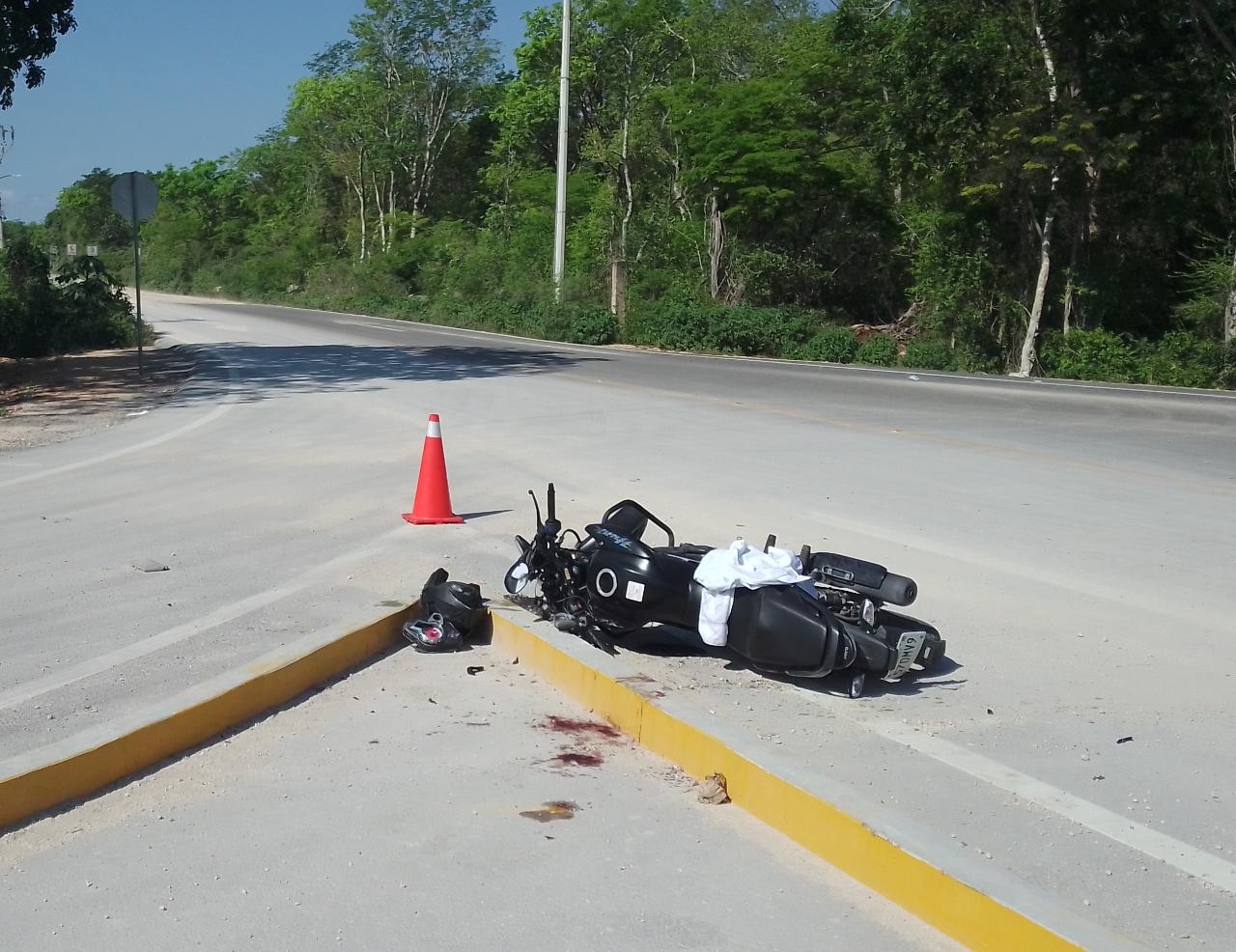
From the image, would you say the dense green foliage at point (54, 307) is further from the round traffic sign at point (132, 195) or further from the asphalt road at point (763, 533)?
the asphalt road at point (763, 533)

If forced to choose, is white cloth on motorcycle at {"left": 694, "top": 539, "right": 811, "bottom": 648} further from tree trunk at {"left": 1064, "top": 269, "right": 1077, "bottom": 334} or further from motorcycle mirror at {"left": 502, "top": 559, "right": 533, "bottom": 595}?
tree trunk at {"left": 1064, "top": 269, "right": 1077, "bottom": 334}

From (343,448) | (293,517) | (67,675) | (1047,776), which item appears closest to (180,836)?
(67,675)

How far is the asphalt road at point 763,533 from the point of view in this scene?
5.27m

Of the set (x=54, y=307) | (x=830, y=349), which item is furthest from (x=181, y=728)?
(x=830, y=349)

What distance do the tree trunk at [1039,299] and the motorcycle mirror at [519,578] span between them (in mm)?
25886

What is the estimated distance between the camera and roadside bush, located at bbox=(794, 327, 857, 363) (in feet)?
108

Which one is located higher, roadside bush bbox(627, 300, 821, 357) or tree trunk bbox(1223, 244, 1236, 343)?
tree trunk bbox(1223, 244, 1236, 343)

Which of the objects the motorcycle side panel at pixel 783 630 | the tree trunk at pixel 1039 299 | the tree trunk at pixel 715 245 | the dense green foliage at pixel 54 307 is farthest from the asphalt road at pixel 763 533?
the tree trunk at pixel 715 245

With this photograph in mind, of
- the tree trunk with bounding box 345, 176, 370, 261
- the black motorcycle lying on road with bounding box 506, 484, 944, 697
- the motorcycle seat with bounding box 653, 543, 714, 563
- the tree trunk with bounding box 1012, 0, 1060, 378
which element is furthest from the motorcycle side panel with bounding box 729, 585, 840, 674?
the tree trunk with bounding box 345, 176, 370, 261

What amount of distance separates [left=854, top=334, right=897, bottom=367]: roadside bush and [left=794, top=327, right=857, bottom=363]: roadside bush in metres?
0.26

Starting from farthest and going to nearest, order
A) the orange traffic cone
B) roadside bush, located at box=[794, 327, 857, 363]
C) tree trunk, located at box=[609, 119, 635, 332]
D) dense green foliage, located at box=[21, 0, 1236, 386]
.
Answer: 1. tree trunk, located at box=[609, 119, 635, 332]
2. roadside bush, located at box=[794, 327, 857, 363]
3. dense green foliage, located at box=[21, 0, 1236, 386]
4. the orange traffic cone

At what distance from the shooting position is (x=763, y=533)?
9031 mm

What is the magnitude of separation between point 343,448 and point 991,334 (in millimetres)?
23607

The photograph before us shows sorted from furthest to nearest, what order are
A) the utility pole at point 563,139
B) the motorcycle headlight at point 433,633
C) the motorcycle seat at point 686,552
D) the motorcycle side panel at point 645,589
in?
the utility pole at point 563,139
the motorcycle headlight at point 433,633
the motorcycle seat at point 686,552
the motorcycle side panel at point 645,589
